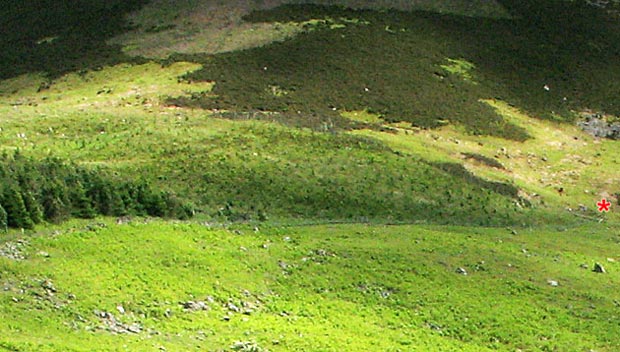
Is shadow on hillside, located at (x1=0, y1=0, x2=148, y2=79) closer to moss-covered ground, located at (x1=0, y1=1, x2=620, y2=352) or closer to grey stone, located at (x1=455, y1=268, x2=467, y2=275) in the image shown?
moss-covered ground, located at (x1=0, y1=1, x2=620, y2=352)

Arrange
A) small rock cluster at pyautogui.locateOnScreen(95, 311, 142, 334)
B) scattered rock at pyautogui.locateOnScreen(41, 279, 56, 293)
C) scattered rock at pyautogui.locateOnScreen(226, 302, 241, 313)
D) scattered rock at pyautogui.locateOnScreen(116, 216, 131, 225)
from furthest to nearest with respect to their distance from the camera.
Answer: scattered rock at pyautogui.locateOnScreen(116, 216, 131, 225), scattered rock at pyautogui.locateOnScreen(226, 302, 241, 313), scattered rock at pyautogui.locateOnScreen(41, 279, 56, 293), small rock cluster at pyautogui.locateOnScreen(95, 311, 142, 334)

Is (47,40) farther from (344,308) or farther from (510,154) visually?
(344,308)

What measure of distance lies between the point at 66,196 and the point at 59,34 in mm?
55707

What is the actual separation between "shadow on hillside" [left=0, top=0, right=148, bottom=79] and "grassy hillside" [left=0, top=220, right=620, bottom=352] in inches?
1615

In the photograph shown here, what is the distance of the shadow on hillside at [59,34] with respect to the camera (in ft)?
237

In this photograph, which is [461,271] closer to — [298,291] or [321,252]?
[321,252]

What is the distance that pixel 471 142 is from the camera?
203ft

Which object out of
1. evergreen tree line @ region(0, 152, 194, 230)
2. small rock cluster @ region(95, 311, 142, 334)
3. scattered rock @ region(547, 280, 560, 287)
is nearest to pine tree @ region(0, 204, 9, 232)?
evergreen tree line @ region(0, 152, 194, 230)

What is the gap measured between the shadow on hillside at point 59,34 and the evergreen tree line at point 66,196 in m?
34.1

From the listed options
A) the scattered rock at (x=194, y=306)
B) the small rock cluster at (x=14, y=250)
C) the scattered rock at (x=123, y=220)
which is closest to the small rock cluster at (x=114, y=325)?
the scattered rock at (x=194, y=306)

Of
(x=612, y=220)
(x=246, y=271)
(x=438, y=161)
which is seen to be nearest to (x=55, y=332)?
(x=246, y=271)

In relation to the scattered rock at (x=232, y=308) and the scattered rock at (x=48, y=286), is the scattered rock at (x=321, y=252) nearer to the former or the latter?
the scattered rock at (x=232, y=308)

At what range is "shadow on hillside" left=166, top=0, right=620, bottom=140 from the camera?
212 ft

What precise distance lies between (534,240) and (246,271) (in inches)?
760
